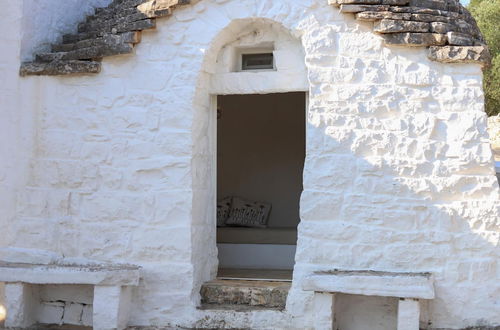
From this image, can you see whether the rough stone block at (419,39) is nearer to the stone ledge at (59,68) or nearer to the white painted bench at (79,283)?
the stone ledge at (59,68)

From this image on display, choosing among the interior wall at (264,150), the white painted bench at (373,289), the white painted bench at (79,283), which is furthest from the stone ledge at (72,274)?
the interior wall at (264,150)

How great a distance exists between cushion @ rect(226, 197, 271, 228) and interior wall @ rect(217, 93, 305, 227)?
0.65 feet

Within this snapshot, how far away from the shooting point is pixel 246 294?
673 cm

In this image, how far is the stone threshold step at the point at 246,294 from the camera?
665 centimetres

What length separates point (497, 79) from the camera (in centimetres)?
1848

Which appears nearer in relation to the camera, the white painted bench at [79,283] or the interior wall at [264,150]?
the white painted bench at [79,283]

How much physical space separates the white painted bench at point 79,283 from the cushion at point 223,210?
Result: 331 cm

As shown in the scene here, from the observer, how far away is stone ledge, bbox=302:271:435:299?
596 cm

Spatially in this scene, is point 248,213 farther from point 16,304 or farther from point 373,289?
point 373,289

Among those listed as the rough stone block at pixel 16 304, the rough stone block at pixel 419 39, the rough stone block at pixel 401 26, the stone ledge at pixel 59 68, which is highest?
the rough stone block at pixel 401 26

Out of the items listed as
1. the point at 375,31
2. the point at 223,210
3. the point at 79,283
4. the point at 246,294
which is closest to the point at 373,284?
the point at 246,294

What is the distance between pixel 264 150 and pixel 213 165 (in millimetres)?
3386

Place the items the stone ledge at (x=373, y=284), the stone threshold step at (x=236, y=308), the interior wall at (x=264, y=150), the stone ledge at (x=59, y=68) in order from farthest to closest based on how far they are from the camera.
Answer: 1. the interior wall at (x=264, y=150)
2. the stone ledge at (x=59, y=68)
3. the stone threshold step at (x=236, y=308)
4. the stone ledge at (x=373, y=284)

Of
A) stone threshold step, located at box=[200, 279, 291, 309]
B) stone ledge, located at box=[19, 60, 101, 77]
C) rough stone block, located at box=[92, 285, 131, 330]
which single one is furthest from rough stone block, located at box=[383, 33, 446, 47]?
rough stone block, located at box=[92, 285, 131, 330]
